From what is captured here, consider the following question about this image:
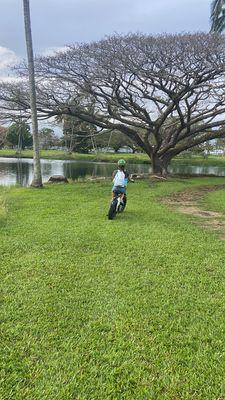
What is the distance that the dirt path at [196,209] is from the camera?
7.83 metres

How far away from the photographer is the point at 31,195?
12.3 meters

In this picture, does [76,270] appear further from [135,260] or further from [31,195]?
[31,195]

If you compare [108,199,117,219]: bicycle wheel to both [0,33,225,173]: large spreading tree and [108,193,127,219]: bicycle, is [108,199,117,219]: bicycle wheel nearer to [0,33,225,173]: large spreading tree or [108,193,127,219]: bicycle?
[108,193,127,219]: bicycle

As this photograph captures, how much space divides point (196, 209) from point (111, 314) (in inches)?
281

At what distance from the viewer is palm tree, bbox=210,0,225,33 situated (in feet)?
62.6

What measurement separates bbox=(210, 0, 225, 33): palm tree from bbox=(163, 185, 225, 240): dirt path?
10.6m

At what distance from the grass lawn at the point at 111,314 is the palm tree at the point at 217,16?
1681cm

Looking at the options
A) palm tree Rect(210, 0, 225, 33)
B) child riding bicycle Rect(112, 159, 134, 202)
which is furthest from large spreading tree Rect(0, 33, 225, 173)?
child riding bicycle Rect(112, 159, 134, 202)

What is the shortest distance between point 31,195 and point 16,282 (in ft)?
27.5

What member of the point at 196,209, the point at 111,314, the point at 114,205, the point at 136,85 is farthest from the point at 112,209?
the point at 136,85

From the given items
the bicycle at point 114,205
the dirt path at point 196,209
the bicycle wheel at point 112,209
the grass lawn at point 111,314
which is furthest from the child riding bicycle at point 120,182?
the dirt path at point 196,209

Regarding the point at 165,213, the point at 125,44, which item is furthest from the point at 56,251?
the point at 125,44

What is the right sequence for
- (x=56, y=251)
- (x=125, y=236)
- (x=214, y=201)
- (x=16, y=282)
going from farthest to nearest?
(x=214, y=201)
(x=125, y=236)
(x=56, y=251)
(x=16, y=282)

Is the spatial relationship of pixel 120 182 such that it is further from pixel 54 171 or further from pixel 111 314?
pixel 54 171
